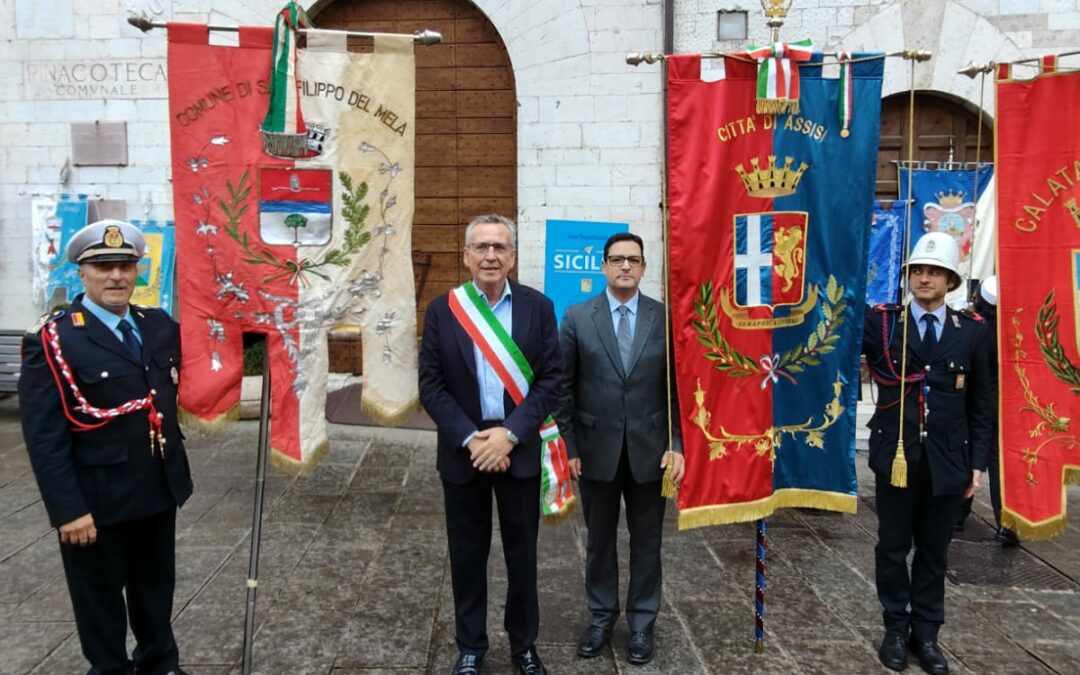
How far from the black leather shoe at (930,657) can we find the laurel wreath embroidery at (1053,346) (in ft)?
4.25

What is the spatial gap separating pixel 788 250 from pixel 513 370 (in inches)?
50.9

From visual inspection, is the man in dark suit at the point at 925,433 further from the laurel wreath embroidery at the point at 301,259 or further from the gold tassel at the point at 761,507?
the laurel wreath embroidery at the point at 301,259

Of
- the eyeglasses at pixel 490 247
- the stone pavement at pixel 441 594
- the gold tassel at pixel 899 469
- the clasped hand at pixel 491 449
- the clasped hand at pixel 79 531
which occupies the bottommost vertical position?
the stone pavement at pixel 441 594

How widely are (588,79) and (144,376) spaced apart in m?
5.58

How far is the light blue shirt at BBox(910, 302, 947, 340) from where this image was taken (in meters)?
3.36

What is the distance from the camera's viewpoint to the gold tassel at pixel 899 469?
3240 millimetres

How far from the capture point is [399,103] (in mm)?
3260

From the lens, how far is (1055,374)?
10.6 feet

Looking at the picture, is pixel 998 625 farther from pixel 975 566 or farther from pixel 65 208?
pixel 65 208

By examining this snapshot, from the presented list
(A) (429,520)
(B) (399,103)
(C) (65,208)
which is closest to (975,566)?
(A) (429,520)

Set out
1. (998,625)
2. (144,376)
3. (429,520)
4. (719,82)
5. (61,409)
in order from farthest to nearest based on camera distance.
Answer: (429,520), (998,625), (719,82), (144,376), (61,409)

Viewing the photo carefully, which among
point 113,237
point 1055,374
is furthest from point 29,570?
point 1055,374

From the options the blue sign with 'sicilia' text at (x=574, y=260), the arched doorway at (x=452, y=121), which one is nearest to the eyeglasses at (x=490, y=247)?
the blue sign with 'sicilia' text at (x=574, y=260)

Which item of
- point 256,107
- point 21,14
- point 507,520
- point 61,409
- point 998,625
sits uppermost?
point 21,14
